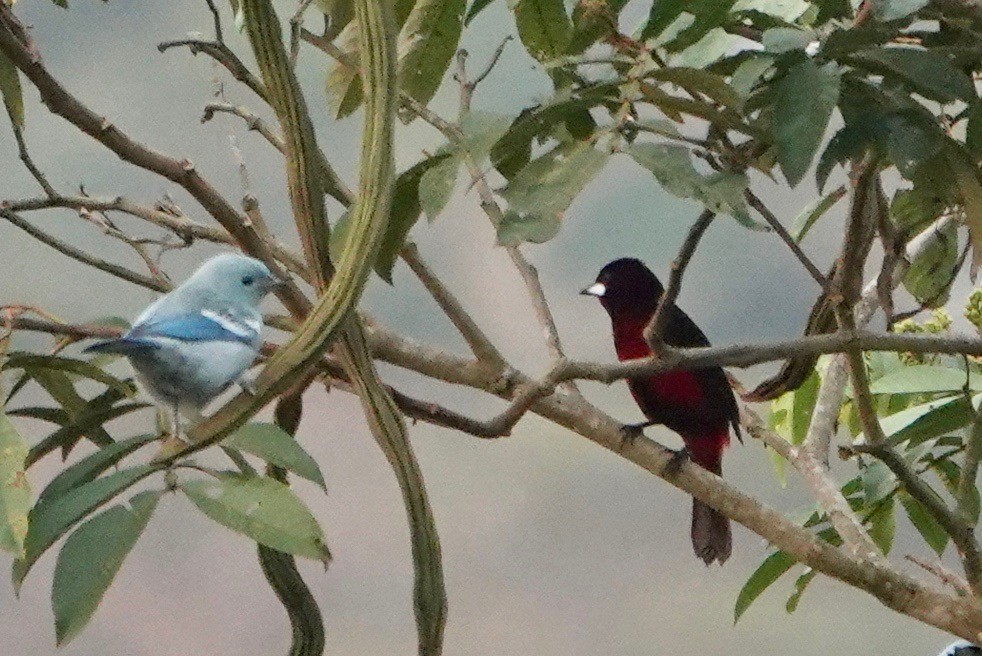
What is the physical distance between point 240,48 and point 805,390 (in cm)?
71

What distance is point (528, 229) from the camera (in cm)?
56

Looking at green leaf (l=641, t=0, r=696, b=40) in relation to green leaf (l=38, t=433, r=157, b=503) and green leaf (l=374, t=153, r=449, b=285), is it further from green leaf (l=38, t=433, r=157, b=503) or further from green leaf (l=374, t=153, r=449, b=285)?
green leaf (l=38, t=433, r=157, b=503)

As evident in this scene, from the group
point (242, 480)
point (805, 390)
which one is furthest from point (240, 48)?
point (242, 480)

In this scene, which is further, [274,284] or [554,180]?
[274,284]

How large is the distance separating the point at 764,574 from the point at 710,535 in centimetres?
28

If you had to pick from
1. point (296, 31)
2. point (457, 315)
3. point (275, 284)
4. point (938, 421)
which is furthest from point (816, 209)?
point (275, 284)

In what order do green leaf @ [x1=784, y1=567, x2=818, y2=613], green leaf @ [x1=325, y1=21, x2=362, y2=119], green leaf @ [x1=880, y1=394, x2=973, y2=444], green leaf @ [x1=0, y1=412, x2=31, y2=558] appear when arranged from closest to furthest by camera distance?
green leaf @ [x1=0, y1=412, x2=31, y2=558], green leaf @ [x1=325, y1=21, x2=362, y2=119], green leaf @ [x1=880, y1=394, x2=973, y2=444], green leaf @ [x1=784, y1=567, x2=818, y2=613]

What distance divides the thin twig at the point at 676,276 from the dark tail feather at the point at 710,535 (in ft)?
2.43

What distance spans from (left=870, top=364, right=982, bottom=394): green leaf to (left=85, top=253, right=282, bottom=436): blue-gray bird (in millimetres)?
694

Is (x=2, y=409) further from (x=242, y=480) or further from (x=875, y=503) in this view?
(x=875, y=503)

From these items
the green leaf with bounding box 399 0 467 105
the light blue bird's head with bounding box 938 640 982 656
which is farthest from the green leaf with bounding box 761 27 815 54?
the light blue bird's head with bounding box 938 640 982 656

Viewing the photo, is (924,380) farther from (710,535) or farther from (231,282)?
(231,282)

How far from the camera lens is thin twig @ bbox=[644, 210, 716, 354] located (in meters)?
0.66

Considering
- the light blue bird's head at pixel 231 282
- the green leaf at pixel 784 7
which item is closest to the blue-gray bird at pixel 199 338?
the light blue bird's head at pixel 231 282
